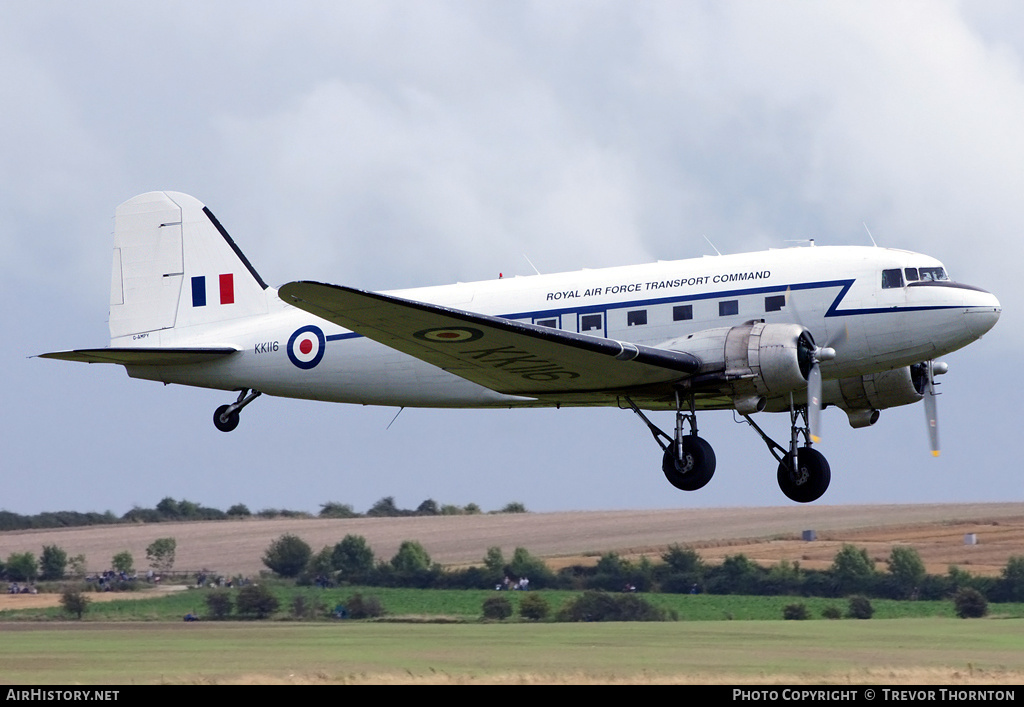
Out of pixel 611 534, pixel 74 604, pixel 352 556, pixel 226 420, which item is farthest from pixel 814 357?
pixel 611 534

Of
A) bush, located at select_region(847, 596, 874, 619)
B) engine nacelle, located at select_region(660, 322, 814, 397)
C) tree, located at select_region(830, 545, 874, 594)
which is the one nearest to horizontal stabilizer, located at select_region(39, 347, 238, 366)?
engine nacelle, located at select_region(660, 322, 814, 397)

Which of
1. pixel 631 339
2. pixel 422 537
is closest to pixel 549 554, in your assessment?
pixel 422 537

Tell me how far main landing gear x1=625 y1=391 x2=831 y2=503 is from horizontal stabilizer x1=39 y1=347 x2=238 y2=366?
8.47m

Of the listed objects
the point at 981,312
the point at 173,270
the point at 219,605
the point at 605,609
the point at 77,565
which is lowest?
the point at 605,609

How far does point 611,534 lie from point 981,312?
45.2 meters

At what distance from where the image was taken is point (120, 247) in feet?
87.1

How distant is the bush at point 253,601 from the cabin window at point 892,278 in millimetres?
38595

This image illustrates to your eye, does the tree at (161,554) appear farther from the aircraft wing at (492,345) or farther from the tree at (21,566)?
the aircraft wing at (492,345)

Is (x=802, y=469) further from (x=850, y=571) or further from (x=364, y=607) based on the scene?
(x=850, y=571)

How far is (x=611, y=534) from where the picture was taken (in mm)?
63250

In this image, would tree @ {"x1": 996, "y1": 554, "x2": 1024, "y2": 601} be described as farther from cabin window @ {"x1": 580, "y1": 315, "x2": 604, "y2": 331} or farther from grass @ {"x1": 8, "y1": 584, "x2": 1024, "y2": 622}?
cabin window @ {"x1": 580, "y1": 315, "x2": 604, "y2": 331}

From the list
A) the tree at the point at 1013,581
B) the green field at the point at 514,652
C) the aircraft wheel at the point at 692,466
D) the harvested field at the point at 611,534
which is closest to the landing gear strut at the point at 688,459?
the aircraft wheel at the point at 692,466

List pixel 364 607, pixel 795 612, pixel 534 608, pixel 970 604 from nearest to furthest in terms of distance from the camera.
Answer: pixel 364 607, pixel 534 608, pixel 795 612, pixel 970 604
